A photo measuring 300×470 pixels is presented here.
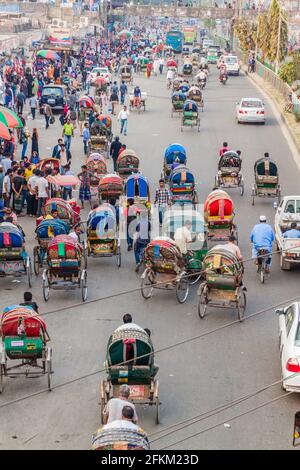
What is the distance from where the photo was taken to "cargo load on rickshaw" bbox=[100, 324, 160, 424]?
1492cm

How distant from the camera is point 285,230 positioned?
23.8 meters

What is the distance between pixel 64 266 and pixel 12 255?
1556 millimetres

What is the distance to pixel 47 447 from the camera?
14.0 metres

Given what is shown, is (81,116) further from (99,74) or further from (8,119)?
(99,74)

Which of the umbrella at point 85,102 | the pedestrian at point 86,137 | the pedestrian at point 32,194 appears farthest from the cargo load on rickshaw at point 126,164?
the umbrella at point 85,102

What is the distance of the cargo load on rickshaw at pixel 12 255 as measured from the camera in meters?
21.3

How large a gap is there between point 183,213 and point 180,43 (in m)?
87.6

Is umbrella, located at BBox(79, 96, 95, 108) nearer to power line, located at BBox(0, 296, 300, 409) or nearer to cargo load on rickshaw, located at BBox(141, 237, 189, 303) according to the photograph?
cargo load on rickshaw, located at BBox(141, 237, 189, 303)

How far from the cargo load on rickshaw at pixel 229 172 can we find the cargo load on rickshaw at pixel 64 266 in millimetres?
10654

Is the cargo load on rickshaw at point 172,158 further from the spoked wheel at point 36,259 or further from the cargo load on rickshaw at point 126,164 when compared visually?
the spoked wheel at point 36,259

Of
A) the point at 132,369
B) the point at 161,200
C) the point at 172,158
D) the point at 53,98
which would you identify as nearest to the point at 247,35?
the point at 53,98

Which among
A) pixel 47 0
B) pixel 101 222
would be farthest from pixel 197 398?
pixel 47 0

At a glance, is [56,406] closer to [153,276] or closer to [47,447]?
[47,447]

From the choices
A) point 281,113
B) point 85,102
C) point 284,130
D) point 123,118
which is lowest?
point 281,113
